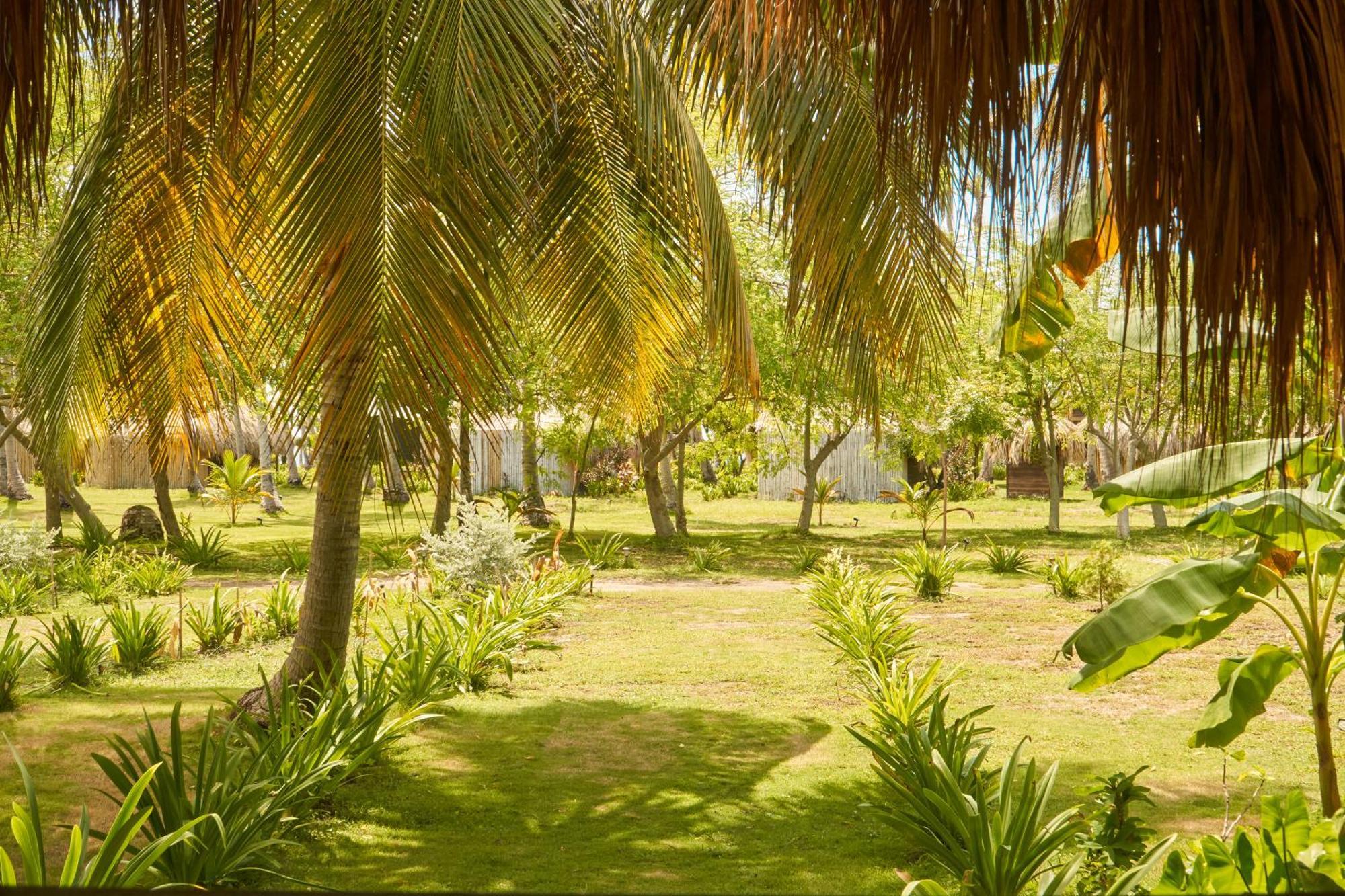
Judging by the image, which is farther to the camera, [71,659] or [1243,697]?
[71,659]

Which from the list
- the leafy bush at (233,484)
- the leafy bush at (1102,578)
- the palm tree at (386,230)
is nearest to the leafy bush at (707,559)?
the leafy bush at (1102,578)

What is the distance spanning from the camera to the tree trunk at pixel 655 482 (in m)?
17.7

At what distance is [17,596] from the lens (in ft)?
34.9

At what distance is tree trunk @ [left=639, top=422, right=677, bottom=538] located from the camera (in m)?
17.7

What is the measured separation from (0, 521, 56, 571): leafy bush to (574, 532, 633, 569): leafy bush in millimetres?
6267

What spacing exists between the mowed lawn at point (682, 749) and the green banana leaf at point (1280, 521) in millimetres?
1574

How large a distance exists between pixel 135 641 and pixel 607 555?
295 inches

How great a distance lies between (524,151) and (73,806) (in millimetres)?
3698

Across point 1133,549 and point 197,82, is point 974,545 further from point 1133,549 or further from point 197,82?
point 197,82

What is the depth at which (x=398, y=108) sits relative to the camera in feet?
11.8

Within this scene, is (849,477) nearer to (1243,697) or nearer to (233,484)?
(233,484)

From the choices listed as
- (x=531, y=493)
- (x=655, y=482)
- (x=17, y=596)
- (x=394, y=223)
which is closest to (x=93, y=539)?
(x=17, y=596)

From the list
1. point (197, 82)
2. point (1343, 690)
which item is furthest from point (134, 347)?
point (1343, 690)

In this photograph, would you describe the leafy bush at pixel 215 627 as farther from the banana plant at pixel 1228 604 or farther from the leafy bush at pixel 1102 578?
the leafy bush at pixel 1102 578
